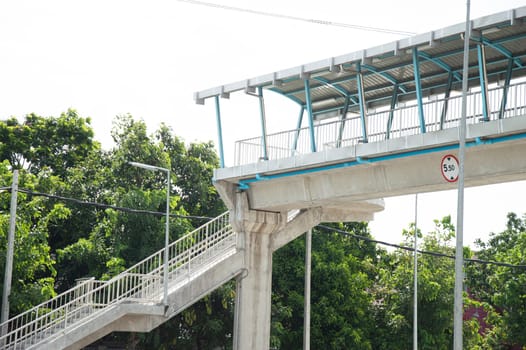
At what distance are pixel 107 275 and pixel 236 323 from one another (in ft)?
23.2

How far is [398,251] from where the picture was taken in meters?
51.7

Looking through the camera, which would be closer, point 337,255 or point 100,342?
point 100,342

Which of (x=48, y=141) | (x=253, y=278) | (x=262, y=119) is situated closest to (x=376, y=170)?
(x=262, y=119)

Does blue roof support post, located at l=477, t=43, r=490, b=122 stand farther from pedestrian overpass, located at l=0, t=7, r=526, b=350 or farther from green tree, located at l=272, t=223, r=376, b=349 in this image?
green tree, located at l=272, t=223, r=376, b=349

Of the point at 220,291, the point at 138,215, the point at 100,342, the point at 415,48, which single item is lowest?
the point at 100,342

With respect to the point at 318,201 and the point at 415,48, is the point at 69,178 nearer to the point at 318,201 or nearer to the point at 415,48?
the point at 318,201

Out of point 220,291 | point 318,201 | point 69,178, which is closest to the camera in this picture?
point 318,201

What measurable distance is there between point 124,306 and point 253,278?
5736mm

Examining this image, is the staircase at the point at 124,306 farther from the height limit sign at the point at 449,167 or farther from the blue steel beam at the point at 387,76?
the height limit sign at the point at 449,167

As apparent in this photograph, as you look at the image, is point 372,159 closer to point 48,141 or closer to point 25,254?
point 25,254

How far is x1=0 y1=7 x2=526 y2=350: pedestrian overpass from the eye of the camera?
25.0 meters

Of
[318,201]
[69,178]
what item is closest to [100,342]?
[69,178]

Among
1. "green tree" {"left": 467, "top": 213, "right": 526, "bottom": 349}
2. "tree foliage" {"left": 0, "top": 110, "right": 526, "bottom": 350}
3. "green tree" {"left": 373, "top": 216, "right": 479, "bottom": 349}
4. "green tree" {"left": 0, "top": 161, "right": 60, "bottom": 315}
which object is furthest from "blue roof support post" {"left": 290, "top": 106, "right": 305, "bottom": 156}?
"green tree" {"left": 467, "top": 213, "right": 526, "bottom": 349}

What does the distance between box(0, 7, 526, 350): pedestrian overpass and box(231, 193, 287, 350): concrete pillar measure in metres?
0.05
